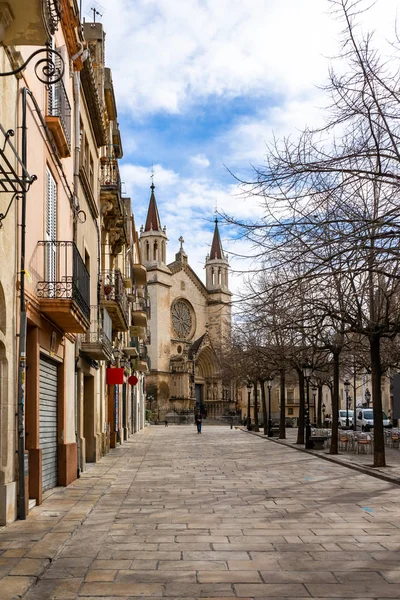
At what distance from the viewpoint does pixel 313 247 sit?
969 cm

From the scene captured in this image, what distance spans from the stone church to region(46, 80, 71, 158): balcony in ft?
198

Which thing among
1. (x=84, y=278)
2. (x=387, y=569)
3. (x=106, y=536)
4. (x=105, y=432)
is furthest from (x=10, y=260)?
(x=105, y=432)

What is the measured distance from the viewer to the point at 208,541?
340 inches

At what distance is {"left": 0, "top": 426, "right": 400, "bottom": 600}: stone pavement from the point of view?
643cm

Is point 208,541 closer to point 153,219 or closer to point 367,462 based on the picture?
point 367,462

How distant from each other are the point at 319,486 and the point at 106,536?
675cm

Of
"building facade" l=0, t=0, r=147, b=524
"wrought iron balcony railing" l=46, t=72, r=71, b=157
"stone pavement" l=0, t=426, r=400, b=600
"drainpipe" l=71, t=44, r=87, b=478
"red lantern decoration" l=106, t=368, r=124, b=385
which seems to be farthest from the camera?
"red lantern decoration" l=106, t=368, r=124, b=385

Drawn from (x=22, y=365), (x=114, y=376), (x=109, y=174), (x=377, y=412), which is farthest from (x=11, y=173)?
(x=109, y=174)

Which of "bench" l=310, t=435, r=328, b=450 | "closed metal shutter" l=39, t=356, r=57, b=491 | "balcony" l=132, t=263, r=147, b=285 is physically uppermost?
"balcony" l=132, t=263, r=147, b=285

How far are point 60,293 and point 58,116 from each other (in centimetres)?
322

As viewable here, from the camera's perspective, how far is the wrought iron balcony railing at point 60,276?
40.4ft

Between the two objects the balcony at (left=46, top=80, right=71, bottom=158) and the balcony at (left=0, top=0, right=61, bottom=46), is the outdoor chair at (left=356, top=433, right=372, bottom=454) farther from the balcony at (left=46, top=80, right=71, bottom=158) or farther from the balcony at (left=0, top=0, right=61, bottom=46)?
the balcony at (left=0, top=0, right=61, bottom=46)

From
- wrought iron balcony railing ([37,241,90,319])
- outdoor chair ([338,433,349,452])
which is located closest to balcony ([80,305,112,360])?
wrought iron balcony railing ([37,241,90,319])

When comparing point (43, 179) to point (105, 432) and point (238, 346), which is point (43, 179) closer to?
point (105, 432)
